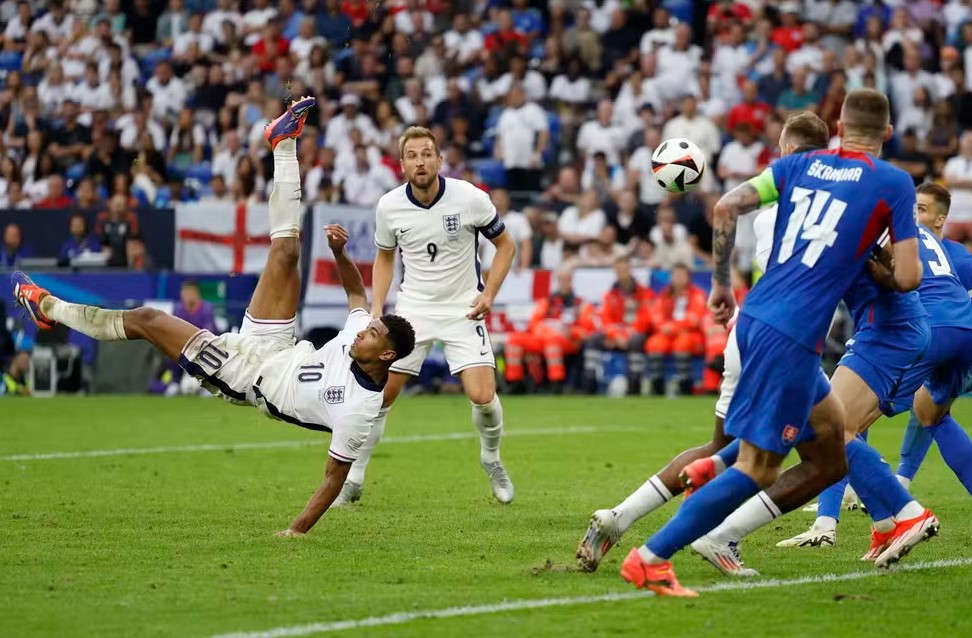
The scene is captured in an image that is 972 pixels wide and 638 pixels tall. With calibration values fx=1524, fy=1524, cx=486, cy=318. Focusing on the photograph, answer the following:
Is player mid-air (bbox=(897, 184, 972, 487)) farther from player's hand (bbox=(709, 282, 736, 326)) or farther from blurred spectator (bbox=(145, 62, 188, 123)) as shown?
blurred spectator (bbox=(145, 62, 188, 123))

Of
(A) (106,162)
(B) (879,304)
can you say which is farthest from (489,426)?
(A) (106,162)

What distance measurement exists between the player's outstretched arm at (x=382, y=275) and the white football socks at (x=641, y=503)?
4.07 m

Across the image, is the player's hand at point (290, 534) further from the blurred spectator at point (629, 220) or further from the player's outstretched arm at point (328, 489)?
the blurred spectator at point (629, 220)

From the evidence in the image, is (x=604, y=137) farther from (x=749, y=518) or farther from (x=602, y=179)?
(x=749, y=518)

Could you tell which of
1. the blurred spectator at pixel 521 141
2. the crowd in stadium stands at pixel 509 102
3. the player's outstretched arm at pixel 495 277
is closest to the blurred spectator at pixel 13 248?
the crowd in stadium stands at pixel 509 102

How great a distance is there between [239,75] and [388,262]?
1812cm

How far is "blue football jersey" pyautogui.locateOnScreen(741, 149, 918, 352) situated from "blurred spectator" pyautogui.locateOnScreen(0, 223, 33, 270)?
750 inches

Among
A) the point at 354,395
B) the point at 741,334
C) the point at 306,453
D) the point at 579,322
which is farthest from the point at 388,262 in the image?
the point at 579,322

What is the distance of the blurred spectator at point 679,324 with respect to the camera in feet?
71.3

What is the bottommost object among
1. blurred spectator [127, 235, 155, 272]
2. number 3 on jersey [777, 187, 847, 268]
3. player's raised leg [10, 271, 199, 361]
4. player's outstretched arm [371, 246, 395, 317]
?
blurred spectator [127, 235, 155, 272]

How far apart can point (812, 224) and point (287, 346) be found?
4191 mm

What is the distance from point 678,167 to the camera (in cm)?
1059

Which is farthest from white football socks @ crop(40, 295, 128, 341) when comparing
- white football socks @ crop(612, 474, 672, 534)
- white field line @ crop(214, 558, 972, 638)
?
white field line @ crop(214, 558, 972, 638)

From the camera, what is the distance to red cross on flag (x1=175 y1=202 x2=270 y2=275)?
75.5 ft
